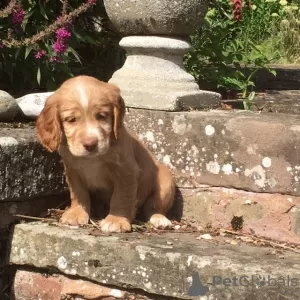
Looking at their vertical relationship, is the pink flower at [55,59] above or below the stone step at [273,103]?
above

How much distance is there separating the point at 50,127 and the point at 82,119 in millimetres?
163

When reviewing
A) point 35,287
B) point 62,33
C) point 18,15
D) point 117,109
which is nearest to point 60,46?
point 62,33

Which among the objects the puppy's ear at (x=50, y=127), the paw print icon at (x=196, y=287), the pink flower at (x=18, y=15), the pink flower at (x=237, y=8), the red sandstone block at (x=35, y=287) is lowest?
the red sandstone block at (x=35, y=287)

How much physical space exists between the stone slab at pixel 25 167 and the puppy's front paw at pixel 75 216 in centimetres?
17

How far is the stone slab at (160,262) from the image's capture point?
2852 millimetres

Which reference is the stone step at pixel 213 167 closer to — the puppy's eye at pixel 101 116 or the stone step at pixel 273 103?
the puppy's eye at pixel 101 116

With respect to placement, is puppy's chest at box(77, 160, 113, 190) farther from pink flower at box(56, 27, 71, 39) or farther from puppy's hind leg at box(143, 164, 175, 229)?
pink flower at box(56, 27, 71, 39)

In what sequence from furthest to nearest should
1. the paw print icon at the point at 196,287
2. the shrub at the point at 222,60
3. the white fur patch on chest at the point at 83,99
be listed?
the shrub at the point at 222,60
the white fur patch on chest at the point at 83,99
the paw print icon at the point at 196,287

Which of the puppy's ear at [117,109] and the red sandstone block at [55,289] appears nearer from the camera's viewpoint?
the red sandstone block at [55,289]

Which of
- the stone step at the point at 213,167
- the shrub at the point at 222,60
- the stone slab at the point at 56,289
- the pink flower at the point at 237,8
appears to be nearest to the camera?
the stone slab at the point at 56,289

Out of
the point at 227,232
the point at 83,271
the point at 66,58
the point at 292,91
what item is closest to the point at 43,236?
the point at 83,271

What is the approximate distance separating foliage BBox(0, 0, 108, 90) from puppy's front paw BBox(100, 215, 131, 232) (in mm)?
1259

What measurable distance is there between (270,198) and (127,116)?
96cm

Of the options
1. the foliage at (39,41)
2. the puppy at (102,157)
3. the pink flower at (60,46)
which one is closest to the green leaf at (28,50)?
the foliage at (39,41)
